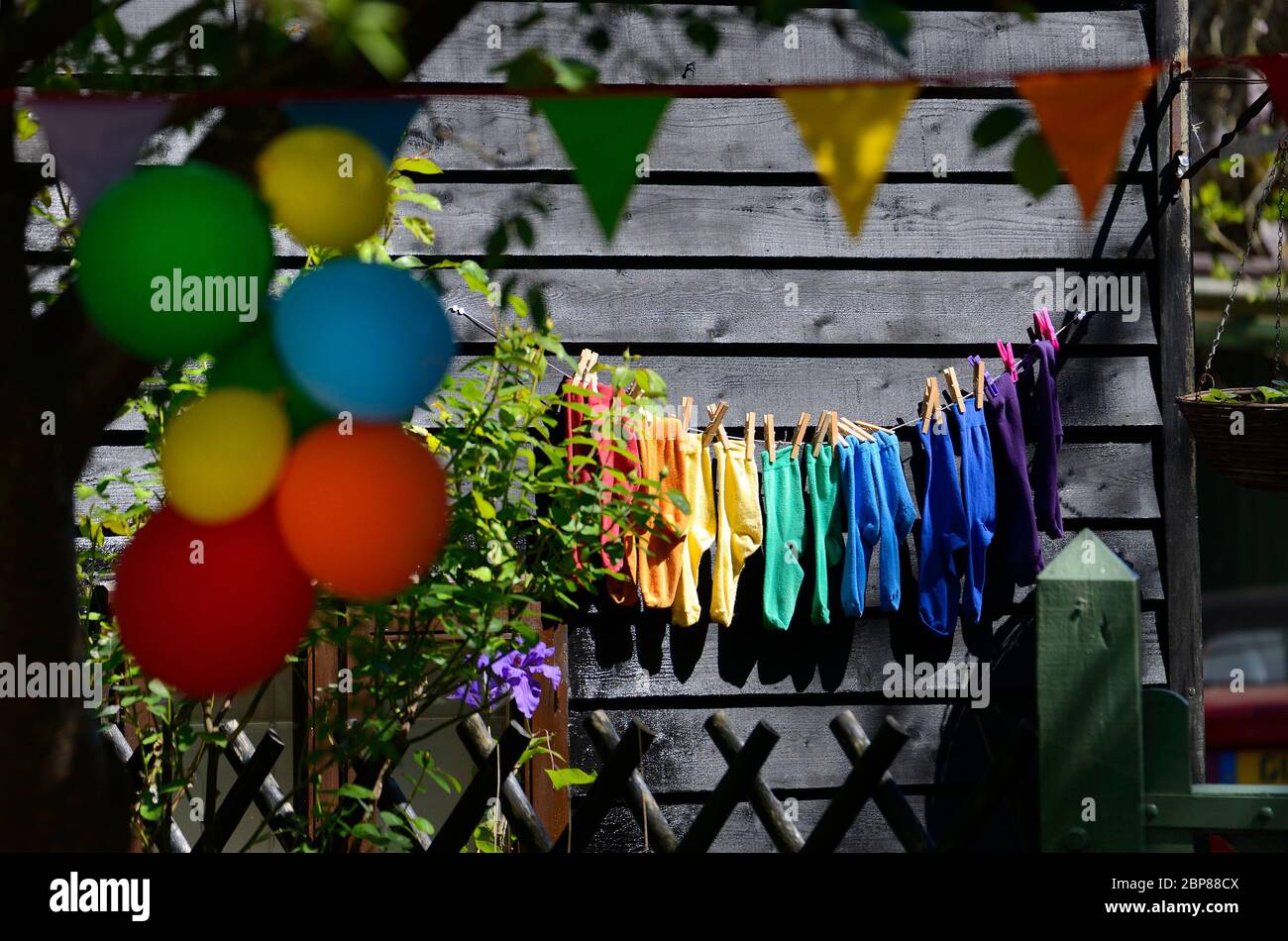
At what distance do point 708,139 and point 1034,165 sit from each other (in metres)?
2.20

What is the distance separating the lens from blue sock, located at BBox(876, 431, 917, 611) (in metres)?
3.54

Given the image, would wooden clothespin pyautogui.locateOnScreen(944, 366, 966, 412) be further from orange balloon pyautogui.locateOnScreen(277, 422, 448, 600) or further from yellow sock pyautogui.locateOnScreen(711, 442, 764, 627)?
orange balloon pyautogui.locateOnScreen(277, 422, 448, 600)

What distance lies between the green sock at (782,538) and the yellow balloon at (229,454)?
5.83 feet

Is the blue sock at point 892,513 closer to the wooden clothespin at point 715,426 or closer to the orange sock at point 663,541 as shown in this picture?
the wooden clothespin at point 715,426

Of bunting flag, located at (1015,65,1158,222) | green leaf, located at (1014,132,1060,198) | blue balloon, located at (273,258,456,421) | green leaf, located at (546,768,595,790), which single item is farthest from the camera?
green leaf, located at (546,768,595,790)

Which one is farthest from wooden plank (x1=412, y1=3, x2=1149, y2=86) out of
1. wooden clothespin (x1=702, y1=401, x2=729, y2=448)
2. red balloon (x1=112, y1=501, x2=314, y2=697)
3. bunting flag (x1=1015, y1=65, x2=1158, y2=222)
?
red balloon (x1=112, y1=501, x2=314, y2=697)

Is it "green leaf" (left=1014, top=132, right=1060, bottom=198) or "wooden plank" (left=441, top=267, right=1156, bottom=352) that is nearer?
"green leaf" (left=1014, top=132, right=1060, bottom=198)

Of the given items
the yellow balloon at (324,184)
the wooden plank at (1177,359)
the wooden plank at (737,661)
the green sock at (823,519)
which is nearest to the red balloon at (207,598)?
the yellow balloon at (324,184)

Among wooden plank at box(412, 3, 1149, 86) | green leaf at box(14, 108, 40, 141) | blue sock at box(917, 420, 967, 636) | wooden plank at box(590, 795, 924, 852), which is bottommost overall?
wooden plank at box(590, 795, 924, 852)

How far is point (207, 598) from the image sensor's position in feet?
6.78

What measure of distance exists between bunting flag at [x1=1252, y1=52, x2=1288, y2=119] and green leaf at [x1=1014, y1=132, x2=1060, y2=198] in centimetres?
83

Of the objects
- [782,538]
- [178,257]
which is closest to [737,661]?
[782,538]

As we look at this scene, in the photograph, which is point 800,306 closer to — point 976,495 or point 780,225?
point 780,225
